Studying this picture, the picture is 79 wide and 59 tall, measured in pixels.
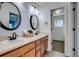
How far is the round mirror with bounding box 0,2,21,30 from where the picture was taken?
1.88 metres

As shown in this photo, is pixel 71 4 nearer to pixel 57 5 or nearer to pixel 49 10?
pixel 57 5

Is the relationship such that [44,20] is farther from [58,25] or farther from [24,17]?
[58,25]

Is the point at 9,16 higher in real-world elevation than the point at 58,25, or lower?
higher

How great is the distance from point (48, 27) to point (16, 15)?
190 cm

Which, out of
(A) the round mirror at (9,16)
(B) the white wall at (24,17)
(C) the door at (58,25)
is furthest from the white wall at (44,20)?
(C) the door at (58,25)

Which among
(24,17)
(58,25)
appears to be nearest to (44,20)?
(24,17)

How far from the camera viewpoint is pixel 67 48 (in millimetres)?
3125

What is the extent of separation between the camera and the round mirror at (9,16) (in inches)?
74.2

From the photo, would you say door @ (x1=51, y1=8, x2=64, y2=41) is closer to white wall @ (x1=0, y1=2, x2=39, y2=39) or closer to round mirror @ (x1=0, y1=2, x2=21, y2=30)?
white wall @ (x1=0, y1=2, x2=39, y2=39)

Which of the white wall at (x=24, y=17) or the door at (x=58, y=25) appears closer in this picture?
the white wall at (x=24, y=17)

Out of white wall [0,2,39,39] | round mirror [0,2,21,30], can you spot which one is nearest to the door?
white wall [0,2,39,39]

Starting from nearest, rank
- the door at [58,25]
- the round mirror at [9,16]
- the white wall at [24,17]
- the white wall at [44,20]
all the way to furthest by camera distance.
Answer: the round mirror at [9,16]
the white wall at [24,17]
the white wall at [44,20]
the door at [58,25]

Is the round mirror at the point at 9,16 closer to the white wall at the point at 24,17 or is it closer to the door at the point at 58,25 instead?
the white wall at the point at 24,17

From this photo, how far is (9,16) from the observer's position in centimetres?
208
